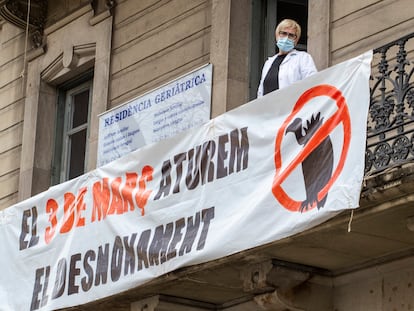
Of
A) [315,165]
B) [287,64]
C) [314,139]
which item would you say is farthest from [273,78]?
[315,165]

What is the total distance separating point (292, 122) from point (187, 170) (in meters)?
1.53

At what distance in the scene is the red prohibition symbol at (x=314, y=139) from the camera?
10680 millimetres

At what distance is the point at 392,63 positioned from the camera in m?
12.1

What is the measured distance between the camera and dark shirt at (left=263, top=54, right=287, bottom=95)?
12.6 metres

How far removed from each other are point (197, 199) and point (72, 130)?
5733mm

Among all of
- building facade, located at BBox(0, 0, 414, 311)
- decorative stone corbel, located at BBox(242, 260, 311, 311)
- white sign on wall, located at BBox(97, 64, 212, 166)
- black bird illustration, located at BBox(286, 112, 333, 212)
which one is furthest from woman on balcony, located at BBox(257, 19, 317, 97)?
white sign on wall, located at BBox(97, 64, 212, 166)

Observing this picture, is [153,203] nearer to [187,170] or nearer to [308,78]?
[187,170]

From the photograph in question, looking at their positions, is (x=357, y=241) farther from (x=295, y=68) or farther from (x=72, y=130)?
(x=72, y=130)

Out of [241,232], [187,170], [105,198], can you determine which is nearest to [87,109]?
[105,198]

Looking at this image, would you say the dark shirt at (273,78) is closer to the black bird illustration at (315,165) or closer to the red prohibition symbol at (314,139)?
the red prohibition symbol at (314,139)

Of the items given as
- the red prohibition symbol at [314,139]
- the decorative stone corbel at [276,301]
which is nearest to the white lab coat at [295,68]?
the red prohibition symbol at [314,139]

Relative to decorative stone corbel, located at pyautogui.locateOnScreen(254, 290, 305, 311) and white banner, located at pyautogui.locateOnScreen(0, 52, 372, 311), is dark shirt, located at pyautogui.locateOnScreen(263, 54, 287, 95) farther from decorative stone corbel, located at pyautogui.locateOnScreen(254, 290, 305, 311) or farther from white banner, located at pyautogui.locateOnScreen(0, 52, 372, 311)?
decorative stone corbel, located at pyautogui.locateOnScreen(254, 290, 305, 311)

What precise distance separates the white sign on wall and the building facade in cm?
19

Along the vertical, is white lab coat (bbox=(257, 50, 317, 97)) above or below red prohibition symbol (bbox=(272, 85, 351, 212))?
above
